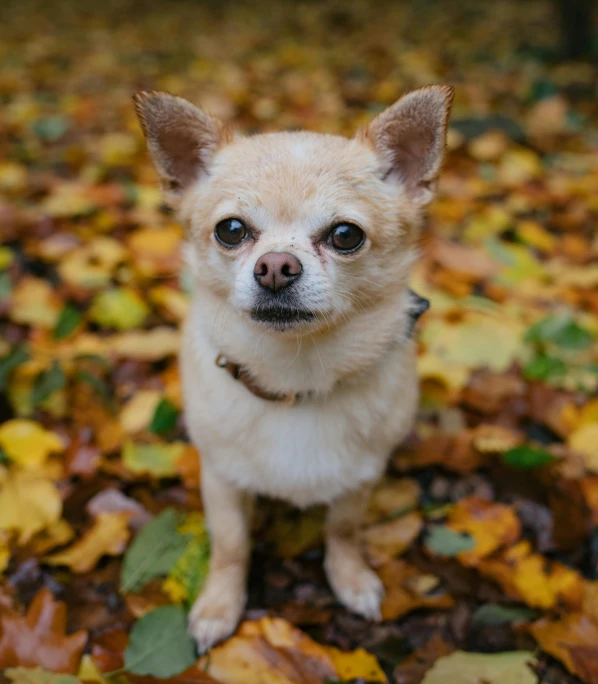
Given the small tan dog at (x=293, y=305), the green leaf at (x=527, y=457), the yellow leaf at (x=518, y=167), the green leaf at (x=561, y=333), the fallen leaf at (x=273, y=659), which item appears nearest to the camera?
the small tan dog at (x=293, y=305)

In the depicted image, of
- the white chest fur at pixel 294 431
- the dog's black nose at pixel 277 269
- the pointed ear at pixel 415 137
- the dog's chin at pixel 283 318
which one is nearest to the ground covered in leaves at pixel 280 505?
the white chest fur at pixel 294 431

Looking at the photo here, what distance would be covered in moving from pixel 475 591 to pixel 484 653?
0.21 metres

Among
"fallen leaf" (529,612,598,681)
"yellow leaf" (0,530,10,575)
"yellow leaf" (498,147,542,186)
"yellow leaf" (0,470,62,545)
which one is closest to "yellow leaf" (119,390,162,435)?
"yellow leaf" (0,470,62,545)

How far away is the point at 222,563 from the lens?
196 cm

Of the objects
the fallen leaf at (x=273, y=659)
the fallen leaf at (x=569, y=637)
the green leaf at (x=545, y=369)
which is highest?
the green leaf at (x=545, y=369)

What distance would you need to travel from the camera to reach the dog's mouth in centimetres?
159

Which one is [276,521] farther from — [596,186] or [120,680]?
[596,186]

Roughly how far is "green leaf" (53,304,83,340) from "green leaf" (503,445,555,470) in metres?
1.98

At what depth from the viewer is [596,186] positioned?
13.6ft

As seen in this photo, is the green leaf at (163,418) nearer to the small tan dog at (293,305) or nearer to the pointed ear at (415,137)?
the small tan dog at (293,305)

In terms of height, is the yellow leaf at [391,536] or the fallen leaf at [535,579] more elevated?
the fallen leaf at [535,579]

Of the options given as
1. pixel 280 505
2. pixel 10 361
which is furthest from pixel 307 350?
pixel 10 361

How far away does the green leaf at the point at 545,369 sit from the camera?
263cm

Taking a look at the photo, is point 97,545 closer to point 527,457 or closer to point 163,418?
point 163,418
